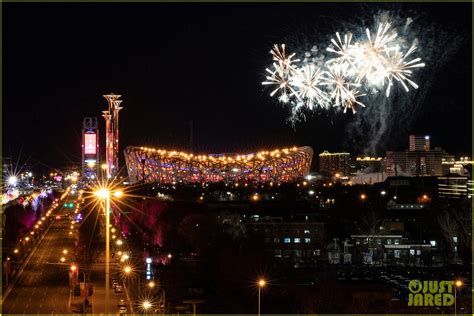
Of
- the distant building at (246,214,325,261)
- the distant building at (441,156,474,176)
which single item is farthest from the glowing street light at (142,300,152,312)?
the distant building at (441,156,474,176)

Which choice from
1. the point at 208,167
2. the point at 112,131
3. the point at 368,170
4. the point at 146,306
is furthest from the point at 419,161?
the point at 146,306

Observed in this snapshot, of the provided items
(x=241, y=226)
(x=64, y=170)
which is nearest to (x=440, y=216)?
(x=241, y=226)

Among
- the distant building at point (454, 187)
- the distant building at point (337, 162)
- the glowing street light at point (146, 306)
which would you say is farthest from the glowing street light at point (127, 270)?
the distant building at point (337, 162)

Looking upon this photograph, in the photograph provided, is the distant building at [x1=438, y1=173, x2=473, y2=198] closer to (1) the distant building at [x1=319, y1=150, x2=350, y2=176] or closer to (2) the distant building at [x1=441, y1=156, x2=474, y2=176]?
(2) the distant building at [x1=441, y1=156, x2=474, y2=176]

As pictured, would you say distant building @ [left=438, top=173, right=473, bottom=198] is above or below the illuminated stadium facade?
below

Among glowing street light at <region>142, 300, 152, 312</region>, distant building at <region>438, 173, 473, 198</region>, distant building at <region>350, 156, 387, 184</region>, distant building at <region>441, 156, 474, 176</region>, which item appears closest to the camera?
glowing street light at <region>142, 300, 152, 312</region>

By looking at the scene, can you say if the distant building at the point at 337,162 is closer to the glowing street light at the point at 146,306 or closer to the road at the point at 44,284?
the road at the point at 44,284

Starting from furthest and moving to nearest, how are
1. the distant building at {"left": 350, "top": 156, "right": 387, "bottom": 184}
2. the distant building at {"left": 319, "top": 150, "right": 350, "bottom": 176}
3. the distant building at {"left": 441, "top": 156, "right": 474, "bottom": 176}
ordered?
the distant building at {"left": 319, "top": 150, "right": 350, "bottom": 176} → the distant building at {"left": 350, "top": 156, "right": 387, "bottom": 184} → the distant building at {"left": 441, "top": 156, "right": 474, "bottom": 176}

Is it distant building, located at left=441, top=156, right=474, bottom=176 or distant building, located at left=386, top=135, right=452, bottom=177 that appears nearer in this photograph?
distant building, located at left=441, top=156, right=474, bottom=176
